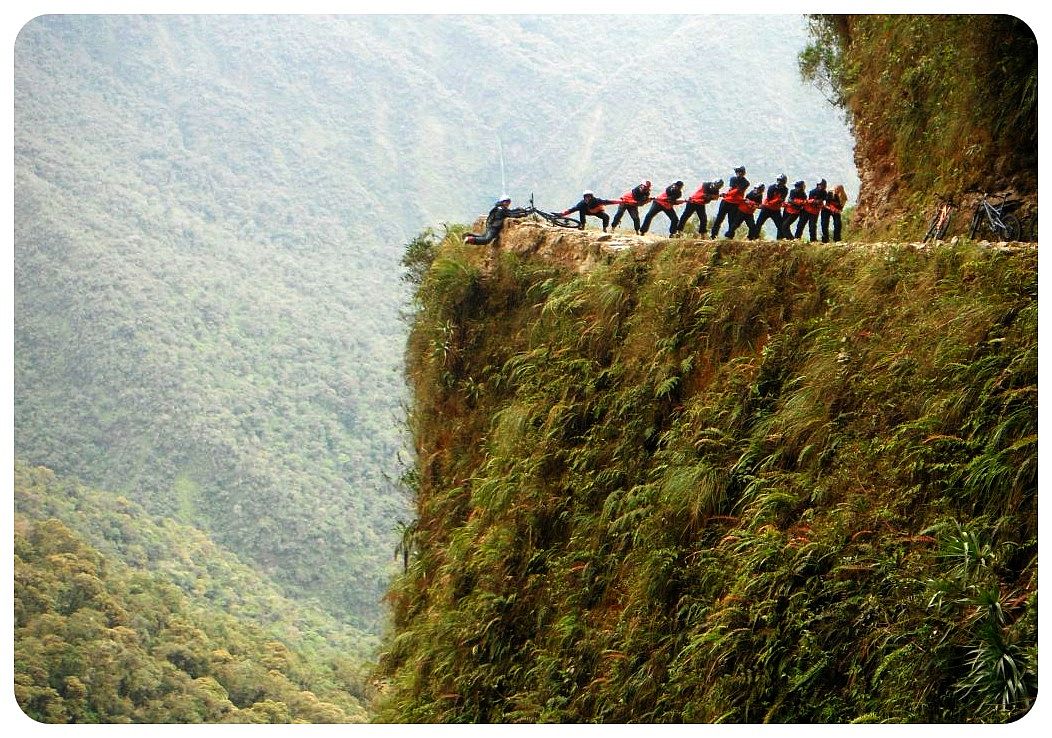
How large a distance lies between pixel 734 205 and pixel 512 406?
438 centimetres

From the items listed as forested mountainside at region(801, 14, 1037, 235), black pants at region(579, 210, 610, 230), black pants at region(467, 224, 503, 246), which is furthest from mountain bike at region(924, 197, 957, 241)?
black pants at region(467, 224, 503, 246)

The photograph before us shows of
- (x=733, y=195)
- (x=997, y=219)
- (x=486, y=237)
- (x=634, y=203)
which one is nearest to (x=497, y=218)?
(x=486, y=237)

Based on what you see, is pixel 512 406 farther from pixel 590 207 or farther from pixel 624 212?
pixel 624 212

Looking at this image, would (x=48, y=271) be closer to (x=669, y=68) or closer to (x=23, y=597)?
(x=23, y=597)

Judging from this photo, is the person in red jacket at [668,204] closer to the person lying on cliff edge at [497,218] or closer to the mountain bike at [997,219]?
the person lying on cliff edge at [497,218]

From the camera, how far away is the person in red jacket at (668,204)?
14.2m

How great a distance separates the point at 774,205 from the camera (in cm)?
1426

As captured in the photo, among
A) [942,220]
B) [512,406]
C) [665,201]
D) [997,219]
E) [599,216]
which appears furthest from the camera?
[599,216]

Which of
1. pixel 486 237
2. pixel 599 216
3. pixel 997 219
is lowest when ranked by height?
pixel 486 237

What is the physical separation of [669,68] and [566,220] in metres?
73.9

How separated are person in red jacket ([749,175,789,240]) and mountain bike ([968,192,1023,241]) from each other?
2846mm

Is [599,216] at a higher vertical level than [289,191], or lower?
higher

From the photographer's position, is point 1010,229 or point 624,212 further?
point 624,212

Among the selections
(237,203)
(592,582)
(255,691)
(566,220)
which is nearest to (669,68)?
(237,203)
